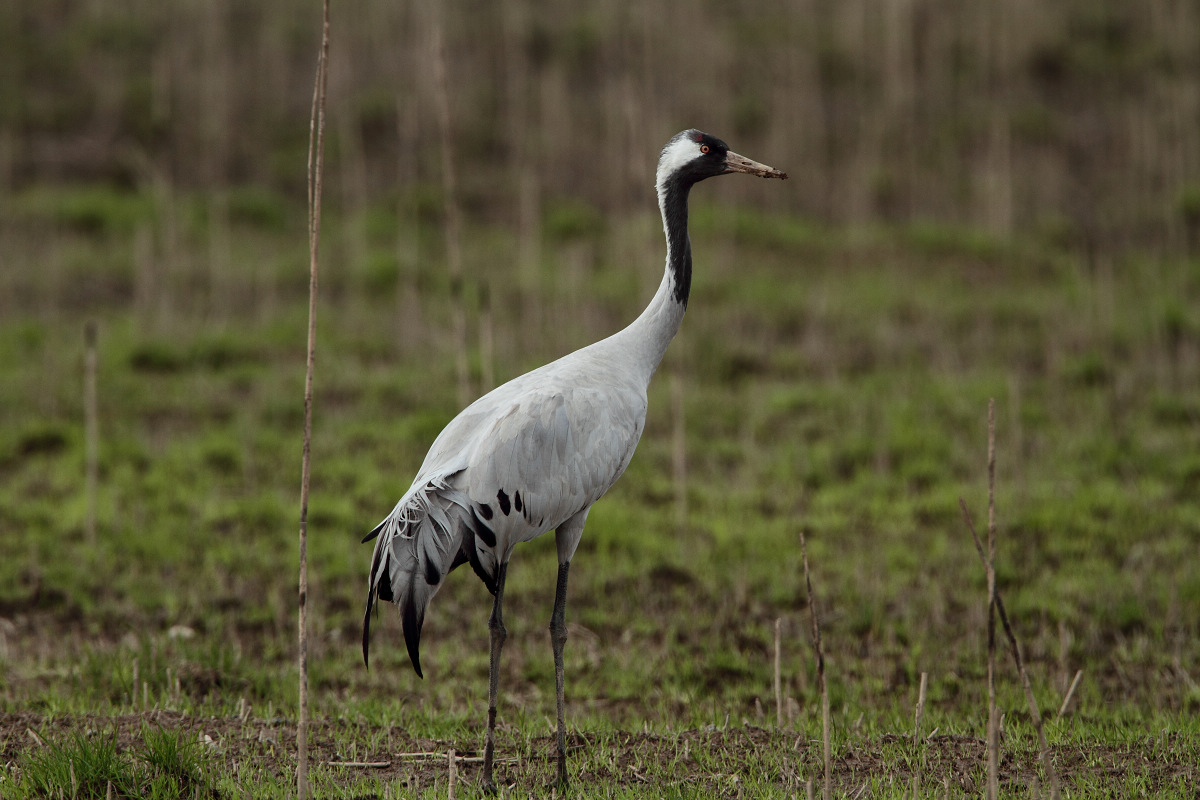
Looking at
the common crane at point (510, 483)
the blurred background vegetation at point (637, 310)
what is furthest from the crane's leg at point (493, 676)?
the blurred background vegetation at point (637, 310)

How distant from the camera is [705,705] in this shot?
5469 millimetres

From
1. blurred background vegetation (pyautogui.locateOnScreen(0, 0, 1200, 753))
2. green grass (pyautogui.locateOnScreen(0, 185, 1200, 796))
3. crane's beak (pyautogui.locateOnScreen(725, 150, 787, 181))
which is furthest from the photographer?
blurred background vegetation (pyautogui.locateOnScreen(0, 0, 1200, 753))

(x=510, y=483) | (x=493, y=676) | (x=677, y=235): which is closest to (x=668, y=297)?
(x=677, y=235)

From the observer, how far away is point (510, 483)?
14.5 feet

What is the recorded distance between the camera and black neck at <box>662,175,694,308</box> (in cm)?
514

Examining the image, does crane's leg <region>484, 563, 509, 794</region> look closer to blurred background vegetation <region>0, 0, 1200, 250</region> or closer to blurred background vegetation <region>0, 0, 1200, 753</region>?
blurred background vegetation <region>0, 0, 1200, 753</region>

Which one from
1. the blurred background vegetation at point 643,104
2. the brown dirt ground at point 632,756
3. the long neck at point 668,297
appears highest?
the blurred background vegetation at point 643,104

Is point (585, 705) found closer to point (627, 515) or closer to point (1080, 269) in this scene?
point (627, 515)

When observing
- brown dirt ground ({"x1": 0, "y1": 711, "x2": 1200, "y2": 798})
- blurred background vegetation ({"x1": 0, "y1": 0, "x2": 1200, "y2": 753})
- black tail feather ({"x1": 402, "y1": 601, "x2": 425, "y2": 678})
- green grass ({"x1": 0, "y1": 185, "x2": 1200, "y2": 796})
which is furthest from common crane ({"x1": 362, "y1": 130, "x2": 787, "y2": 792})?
blurred background vegetation ({"x1": 0, "y1": 0, "x2": 1200, "y2": 753})

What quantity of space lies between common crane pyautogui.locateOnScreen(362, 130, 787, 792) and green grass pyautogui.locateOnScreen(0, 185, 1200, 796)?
64 cm

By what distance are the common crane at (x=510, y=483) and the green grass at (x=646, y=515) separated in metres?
0.64

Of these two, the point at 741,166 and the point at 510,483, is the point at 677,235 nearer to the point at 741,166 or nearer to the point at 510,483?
the point at 741,166

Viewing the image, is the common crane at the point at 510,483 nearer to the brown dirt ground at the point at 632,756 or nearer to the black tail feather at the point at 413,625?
the black tail feather at the point at 413,625

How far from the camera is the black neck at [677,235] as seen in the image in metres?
5.14
